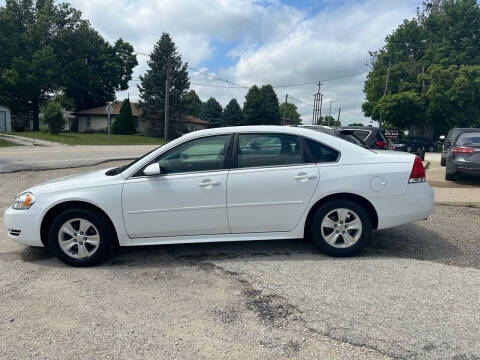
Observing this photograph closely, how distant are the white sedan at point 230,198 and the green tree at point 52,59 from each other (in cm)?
4166

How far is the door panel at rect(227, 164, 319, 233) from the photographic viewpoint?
397 centimetres

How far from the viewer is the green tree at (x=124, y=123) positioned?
44.8 metres

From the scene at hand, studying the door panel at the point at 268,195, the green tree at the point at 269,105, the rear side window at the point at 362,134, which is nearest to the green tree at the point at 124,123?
the green tree at the point at 269,105

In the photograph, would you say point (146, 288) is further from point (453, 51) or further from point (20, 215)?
point (453, 51)

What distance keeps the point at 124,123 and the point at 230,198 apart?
44.3m

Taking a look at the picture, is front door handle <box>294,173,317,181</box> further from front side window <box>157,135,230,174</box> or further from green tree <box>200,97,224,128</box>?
green tree <box>200,97,224,128</box>

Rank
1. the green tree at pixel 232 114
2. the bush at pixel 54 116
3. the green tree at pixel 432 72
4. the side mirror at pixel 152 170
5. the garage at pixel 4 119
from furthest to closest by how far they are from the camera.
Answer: the green tree at pixel 232 114, the garage at pixel 4 119, the green tree at pixel 432 72, the bush at pixel 54 116, the side mirror at pixel 152 170

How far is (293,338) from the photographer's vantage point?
259cm

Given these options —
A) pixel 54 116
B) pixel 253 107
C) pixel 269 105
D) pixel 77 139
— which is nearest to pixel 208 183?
pixel 77 139

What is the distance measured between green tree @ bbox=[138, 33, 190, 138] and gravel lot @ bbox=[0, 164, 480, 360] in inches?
1594

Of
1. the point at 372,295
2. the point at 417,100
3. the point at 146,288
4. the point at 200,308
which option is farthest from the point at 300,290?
the point at 417,100

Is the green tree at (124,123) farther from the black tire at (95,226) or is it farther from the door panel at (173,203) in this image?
the door panel at (173,203)

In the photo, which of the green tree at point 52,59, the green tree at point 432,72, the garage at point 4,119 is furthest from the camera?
the green tree at point 52,59

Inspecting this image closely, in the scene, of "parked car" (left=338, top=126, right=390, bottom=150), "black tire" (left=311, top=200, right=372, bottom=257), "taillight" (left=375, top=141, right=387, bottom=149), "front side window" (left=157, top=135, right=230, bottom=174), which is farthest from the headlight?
"taillight" (left=375, top=141, right=387, bottom=149)
